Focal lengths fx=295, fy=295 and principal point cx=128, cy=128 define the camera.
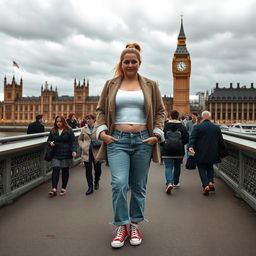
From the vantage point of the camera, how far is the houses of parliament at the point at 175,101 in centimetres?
7781

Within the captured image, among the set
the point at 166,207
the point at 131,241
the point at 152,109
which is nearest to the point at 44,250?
the point at 131,241

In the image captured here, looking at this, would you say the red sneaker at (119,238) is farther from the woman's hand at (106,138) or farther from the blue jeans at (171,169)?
the blue jeans at (171,169)

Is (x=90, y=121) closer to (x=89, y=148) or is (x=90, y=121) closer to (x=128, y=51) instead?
(x=89, y=148)

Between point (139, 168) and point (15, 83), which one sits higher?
point (15, 83)

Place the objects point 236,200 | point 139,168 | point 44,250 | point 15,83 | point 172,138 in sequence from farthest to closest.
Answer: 1. point 15,83
2. point 172,138
3. point 236,200
4. point 139,168
5. point 44,250

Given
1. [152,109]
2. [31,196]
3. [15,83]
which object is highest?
[15,83]

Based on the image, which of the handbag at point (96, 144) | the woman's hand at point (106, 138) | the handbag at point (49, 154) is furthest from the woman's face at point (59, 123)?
the woman's hand at point (106, 138)

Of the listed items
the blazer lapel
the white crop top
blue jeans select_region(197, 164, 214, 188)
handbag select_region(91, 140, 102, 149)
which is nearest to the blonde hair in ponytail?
the blazer lapel

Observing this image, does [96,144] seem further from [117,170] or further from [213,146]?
[117,170]

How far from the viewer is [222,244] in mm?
3172

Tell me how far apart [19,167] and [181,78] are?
7535 centimetres

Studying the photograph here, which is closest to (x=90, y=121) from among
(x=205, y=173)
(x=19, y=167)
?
(x=19, y=167)

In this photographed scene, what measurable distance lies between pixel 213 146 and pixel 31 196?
11.4 ft

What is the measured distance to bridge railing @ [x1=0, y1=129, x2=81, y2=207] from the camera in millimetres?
4723
